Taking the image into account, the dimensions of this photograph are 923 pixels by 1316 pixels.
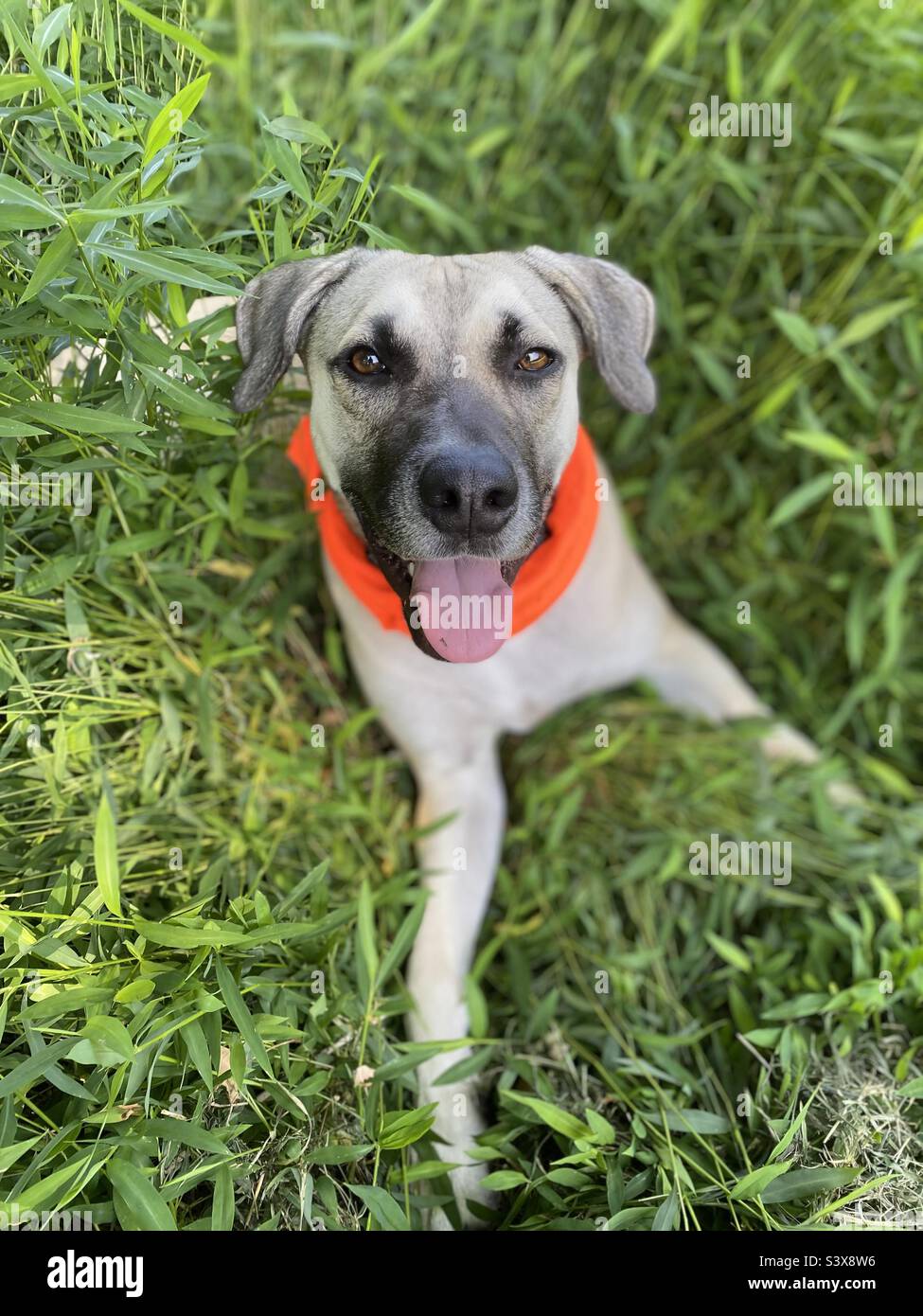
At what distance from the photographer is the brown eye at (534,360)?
5.59 feet

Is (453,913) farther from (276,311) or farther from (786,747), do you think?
(276,311)

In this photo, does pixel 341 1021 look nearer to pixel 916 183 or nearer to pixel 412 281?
pixel 412 281

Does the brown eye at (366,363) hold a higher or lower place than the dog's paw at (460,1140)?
higher

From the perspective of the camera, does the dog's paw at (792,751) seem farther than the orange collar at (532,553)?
Yes

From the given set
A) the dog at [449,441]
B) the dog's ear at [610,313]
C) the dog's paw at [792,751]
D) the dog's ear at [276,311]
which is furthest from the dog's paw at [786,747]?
the dog's ear at [276,311]

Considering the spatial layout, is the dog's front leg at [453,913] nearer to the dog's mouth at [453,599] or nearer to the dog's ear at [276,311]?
the dog's mouth at [453,599]

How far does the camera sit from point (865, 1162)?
5.75 ft

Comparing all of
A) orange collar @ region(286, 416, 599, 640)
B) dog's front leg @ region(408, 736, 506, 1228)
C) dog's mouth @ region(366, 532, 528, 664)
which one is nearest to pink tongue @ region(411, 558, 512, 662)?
dog's mouth @ region(366, 532, 528, 664)

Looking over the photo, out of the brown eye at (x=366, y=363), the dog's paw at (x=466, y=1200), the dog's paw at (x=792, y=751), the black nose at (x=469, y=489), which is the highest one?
the brown eye at (x=366, y=363)

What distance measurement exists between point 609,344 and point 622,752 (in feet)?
4.09

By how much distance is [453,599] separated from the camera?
69.9 inches

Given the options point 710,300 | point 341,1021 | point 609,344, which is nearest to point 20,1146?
point 341,1021

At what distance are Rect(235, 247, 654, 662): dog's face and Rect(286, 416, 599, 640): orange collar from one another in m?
0.12

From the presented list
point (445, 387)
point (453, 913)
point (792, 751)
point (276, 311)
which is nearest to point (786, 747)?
point (792, 751)
